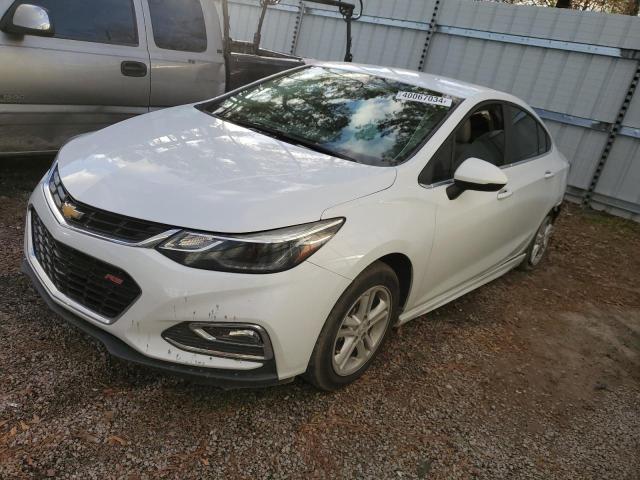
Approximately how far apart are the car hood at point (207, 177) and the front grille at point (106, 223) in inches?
1.0

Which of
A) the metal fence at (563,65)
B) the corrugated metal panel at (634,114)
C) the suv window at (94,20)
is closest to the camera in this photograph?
the suv window at (94,20)

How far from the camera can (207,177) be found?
2.52 metres

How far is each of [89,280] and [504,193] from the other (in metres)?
2.59

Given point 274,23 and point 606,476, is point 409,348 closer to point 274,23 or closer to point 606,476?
point 606,476

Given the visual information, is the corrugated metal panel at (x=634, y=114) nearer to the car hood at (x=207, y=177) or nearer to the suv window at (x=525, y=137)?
the suv window at (x=525, y=137)

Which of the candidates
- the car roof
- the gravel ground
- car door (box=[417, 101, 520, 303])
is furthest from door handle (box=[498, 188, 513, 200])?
the gravel ground

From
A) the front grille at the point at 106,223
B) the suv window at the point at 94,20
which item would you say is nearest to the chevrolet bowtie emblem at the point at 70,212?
the front grille at the point at 106,223

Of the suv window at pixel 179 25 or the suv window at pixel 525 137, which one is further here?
the suv window at pixel 179 25

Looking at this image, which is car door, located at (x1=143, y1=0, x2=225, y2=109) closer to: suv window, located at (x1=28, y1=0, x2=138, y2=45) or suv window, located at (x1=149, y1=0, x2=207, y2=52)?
suv window, located at (x1=149, y1=0, x2=207, y2=52)

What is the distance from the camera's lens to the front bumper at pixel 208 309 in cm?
222

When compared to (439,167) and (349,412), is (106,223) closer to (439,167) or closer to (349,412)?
(349,412)

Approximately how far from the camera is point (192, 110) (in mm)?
3582

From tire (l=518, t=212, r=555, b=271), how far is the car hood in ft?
7.90

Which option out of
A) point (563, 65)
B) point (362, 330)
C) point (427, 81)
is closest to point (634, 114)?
point (563, 65)
